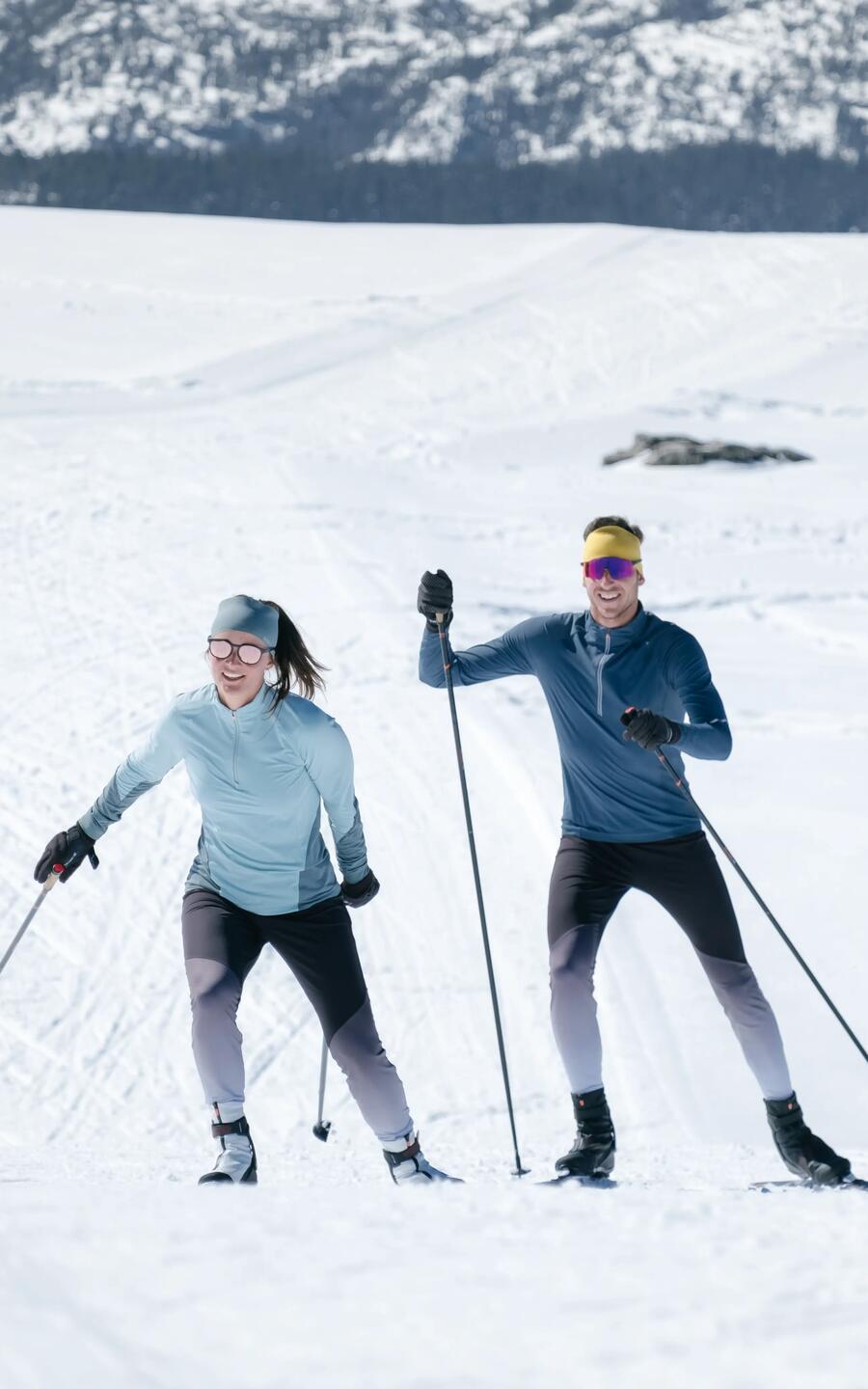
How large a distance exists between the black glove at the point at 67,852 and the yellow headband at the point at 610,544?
51.9 inches

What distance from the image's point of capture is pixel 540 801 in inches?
267

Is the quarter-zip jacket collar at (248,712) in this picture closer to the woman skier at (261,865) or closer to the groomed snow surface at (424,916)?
the woman skier at (261,865)

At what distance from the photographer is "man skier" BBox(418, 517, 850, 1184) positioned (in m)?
3.51

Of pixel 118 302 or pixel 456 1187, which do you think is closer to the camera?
pixel 456 1187

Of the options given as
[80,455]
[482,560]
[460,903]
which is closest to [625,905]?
[460,903]

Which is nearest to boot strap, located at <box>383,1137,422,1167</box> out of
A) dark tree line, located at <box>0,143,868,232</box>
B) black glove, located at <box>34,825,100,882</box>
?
black glove, located at <box>34,825,100,882</box>

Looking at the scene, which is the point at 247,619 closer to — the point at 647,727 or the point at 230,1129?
the point at 647,727

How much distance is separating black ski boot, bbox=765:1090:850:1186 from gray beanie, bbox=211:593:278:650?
157cm

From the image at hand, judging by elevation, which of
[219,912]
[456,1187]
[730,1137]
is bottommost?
[730,1137]

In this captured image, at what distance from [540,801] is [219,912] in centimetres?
360

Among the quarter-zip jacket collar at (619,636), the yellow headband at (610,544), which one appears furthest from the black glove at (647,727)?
the yellow headband at (610,544)

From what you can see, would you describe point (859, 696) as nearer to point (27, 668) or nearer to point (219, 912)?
point (27, 668)

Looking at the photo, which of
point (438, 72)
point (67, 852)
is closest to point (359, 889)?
point (67, 852)

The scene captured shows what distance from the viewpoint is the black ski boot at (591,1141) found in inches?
137
